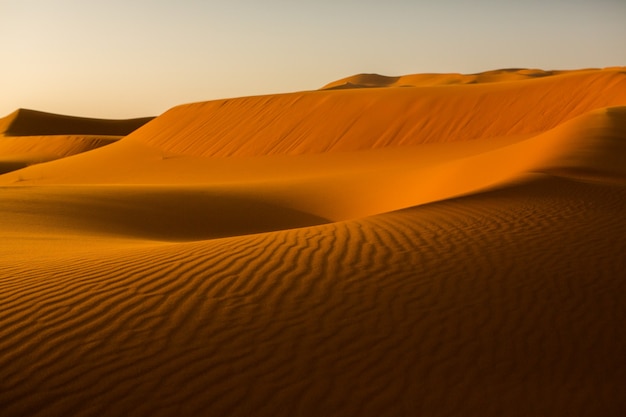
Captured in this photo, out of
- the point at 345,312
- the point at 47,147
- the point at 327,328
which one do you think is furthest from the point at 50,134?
the point at 327,328

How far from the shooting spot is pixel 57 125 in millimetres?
100188

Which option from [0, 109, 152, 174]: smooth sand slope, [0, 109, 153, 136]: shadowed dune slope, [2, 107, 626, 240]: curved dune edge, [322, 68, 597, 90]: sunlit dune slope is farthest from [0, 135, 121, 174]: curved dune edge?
[2, 107, 626, 240]: curved dune edge

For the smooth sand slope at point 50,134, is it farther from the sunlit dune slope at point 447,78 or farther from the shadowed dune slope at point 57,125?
the sunlit dune slope at point 447,78

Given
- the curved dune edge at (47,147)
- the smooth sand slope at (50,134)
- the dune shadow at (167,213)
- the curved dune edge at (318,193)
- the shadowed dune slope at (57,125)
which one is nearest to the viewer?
the curved dune edge at (318,193)

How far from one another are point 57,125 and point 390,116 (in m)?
79.5

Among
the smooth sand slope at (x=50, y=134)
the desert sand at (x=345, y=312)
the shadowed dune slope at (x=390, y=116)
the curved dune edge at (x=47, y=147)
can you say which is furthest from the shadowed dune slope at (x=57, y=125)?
the desert sand at (x=345, y=312)

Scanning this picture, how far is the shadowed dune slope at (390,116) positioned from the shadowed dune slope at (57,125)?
200ft

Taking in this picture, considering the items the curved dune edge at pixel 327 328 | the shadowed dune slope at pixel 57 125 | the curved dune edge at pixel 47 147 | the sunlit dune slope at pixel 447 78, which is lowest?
the curved dune edge at pixel 47 147

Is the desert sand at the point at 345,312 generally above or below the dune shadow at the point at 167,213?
above

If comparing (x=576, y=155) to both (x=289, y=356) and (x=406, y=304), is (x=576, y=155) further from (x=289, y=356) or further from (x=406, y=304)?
(x=289, y=356)

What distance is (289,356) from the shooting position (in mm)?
4336

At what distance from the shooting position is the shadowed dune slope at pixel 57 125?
96.3 meters

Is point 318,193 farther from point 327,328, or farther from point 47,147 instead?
point 47,147

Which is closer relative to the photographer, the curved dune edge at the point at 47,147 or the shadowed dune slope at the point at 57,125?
the curved dune edge at the point at 47,147
